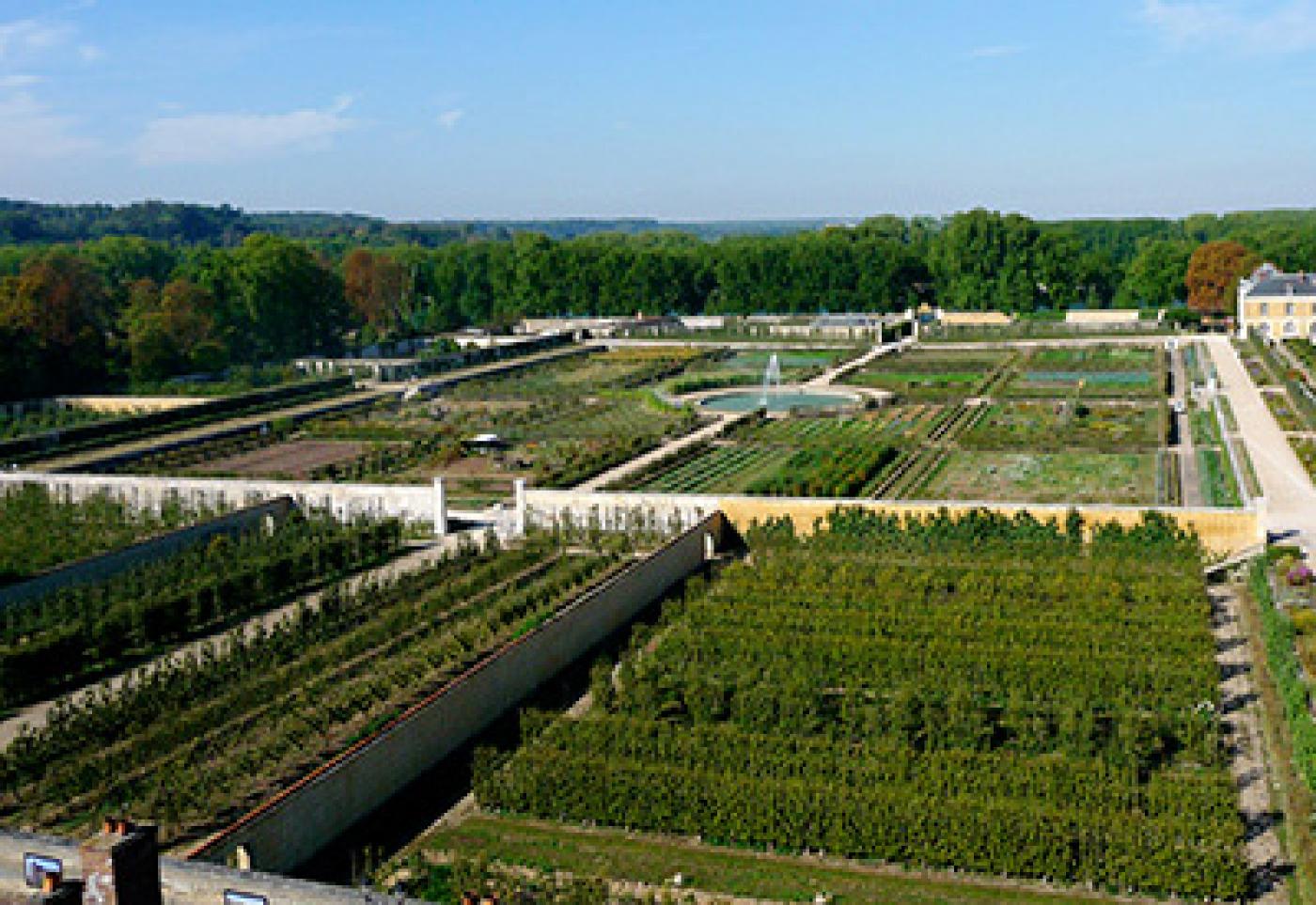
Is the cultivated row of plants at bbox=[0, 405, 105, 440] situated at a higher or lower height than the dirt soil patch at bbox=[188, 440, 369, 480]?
higher

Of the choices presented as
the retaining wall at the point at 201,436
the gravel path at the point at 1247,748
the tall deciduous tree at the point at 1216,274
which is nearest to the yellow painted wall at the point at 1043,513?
the gravel path at the point at 1247,748

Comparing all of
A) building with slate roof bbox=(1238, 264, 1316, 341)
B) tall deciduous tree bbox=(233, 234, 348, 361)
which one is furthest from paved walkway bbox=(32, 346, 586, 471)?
building with slate roof bbox=(1238, 264, 1316, 341)

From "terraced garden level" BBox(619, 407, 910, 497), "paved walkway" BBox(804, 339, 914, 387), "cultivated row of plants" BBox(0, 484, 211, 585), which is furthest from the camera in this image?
"paved walkway" BBox(804, 339, 914, 387)

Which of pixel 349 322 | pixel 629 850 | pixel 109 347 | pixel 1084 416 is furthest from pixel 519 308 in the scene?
pixel 629 850

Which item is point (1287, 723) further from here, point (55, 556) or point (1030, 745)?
point (55, 556)

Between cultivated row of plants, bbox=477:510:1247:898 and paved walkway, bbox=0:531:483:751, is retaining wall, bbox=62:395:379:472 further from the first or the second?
cultivated row of plants, bbox=477:510:1247:898

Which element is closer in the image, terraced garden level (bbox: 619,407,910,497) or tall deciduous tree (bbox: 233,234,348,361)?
terraced garden level (bbox: 619,407,910,497)
